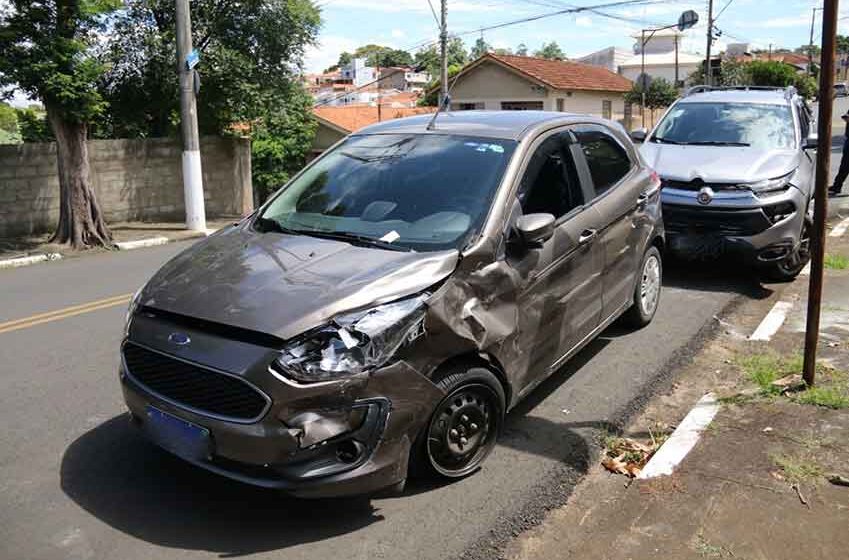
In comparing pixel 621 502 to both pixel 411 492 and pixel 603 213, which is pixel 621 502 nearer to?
pixel 411 492

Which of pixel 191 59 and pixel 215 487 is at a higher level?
pixel 191 59

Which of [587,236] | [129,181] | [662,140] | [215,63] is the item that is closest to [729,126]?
[662,140]

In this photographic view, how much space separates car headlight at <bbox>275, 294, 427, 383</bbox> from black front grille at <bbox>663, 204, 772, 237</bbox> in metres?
5.08

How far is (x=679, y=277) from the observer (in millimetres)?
8156

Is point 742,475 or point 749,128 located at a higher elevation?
point 749,128

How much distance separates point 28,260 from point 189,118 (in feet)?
13.2

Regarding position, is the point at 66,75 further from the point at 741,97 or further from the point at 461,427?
the point at 461,427

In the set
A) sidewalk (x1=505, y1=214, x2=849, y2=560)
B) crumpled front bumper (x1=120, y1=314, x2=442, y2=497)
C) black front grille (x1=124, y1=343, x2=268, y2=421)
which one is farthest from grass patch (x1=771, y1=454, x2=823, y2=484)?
black front grille (x1=124, y1=343, x2=268, y2=421)

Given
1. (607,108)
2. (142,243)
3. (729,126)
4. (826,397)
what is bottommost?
(826,397)

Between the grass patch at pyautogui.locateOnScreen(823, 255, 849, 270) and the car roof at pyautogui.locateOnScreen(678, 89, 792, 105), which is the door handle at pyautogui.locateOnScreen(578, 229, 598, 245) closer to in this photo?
the grass patch at pyautogui.locateOnScreen(823, 255, 849, 270)

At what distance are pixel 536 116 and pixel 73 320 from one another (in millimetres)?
4499

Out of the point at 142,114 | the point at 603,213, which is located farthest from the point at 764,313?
the point at 142,114

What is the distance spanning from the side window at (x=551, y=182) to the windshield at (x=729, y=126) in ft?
15.0

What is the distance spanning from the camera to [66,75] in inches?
429
